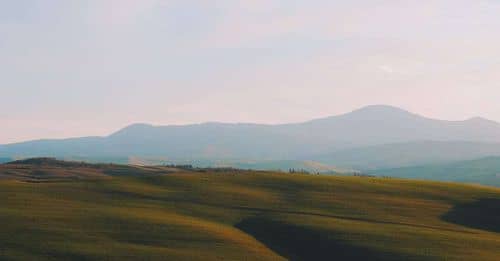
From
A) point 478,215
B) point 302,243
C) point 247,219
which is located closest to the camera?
point 302,243

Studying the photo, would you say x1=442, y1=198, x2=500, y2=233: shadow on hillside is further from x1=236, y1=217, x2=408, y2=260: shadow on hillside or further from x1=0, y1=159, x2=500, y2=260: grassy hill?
x1=236, y1=217, x2=408, y2=260: shadow on hillside

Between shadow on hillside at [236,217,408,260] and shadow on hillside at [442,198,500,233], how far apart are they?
1687 cm

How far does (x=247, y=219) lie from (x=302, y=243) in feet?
30.1

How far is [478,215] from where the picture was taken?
7000 cm

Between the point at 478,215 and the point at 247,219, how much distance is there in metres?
23.6

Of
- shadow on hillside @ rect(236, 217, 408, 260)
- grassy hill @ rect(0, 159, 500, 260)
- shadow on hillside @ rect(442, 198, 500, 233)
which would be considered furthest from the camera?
shadow on hillside @ rect(442, 198, 500, 233)

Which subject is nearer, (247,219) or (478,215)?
(247,219)

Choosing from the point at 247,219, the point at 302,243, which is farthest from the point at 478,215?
the point at 302,243

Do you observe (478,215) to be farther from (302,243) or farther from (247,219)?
(302,243)

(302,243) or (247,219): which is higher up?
(247,219)

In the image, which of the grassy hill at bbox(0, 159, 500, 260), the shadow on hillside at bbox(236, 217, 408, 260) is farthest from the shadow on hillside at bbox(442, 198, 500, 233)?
the shadow on hillside at bbox(236, 217, 408, 260)

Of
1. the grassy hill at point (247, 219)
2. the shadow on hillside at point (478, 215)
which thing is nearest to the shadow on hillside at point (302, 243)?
the grassy hill at point (247, 219)

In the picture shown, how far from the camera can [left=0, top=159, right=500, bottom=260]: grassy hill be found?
2014 inches

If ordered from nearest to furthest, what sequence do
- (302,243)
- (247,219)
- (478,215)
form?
(302,243) → (247,219) → (478,215)
